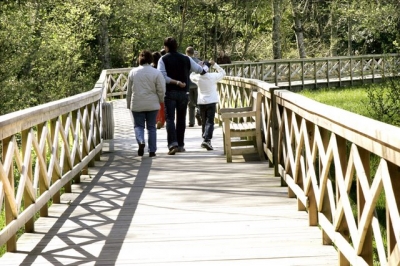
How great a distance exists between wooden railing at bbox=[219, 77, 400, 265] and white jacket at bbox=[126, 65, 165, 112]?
11.3 feet

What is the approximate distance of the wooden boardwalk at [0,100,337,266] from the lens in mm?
6441

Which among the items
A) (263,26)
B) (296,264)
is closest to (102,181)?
(296,264)

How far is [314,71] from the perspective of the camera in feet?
123

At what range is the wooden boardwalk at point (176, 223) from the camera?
254 inches

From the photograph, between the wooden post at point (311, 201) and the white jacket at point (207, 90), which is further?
the white jacket at point (207, 90)

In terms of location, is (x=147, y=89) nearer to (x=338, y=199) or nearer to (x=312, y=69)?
(x=338, y=199)

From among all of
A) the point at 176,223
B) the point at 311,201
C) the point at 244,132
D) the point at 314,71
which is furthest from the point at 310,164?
the point at 314,71

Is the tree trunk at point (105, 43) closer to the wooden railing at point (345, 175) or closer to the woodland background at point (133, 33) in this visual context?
the woodland background at point (133, 33)

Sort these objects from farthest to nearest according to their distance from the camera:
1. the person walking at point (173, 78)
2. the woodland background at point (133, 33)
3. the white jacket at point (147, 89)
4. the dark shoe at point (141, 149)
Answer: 1. the woodland background at point (133, 33)
2. the person walking at point (173, 78)
3. the dark shoe at point (141, 149)
4. the white jacket at point (147, 89)

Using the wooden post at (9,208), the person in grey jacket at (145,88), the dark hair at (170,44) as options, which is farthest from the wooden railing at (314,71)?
the wooden post at (9,208)

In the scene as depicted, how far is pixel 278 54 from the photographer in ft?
136

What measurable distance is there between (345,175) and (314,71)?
32334 mm

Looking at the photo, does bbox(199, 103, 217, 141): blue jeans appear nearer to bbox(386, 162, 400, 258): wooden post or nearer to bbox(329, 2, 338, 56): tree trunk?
bbox(386, 162, 400, 258): wooden post

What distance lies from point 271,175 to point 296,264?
15.4 ft
